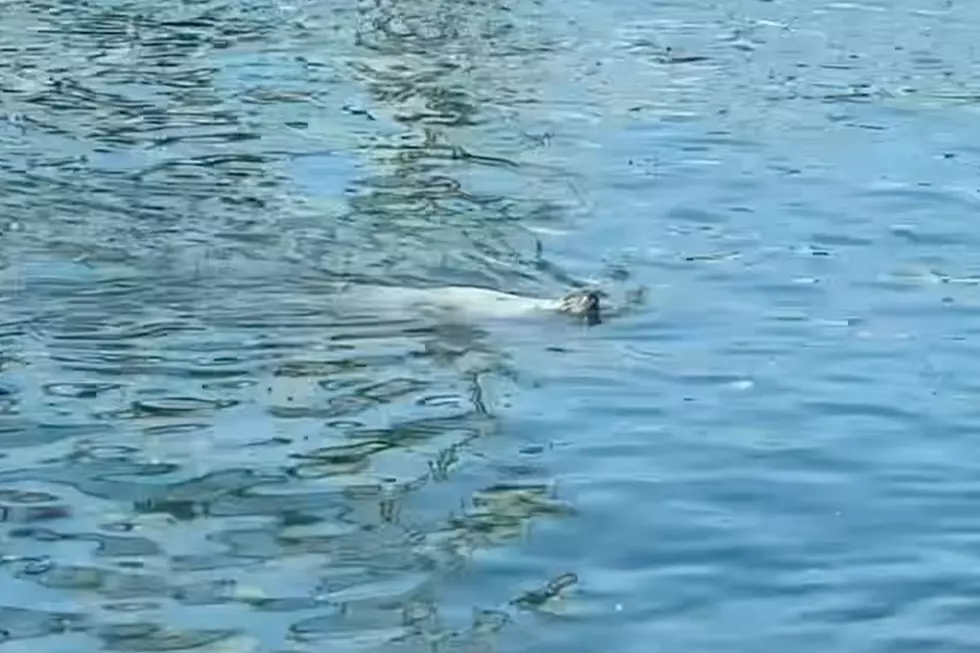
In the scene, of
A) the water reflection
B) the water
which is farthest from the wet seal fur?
the water reflection

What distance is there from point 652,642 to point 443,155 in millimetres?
9985

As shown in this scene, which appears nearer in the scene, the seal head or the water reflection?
the water reflection

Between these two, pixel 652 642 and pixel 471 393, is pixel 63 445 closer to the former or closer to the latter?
pixel 471 393

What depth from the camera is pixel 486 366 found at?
495 inches

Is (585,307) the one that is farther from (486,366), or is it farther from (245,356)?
(245,356)

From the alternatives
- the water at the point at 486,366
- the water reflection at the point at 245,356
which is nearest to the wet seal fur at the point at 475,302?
the water at the point at 486,366

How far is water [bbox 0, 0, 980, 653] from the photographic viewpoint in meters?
9.35

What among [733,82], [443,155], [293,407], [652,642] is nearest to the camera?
[652,642]

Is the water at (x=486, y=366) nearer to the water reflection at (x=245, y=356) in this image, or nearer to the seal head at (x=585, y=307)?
the water reflection at (x=245, y=356)

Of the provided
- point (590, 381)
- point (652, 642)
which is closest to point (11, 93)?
point (590, 381)

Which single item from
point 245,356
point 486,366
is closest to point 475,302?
point 486,366

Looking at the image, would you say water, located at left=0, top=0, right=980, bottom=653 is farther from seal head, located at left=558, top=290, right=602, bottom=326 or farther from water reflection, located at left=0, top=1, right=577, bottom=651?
seal head, located at left=558, top=290, right=602, bottom=326

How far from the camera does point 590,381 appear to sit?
12.2 meters

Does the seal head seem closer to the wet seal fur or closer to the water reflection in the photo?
the wet seal fur
